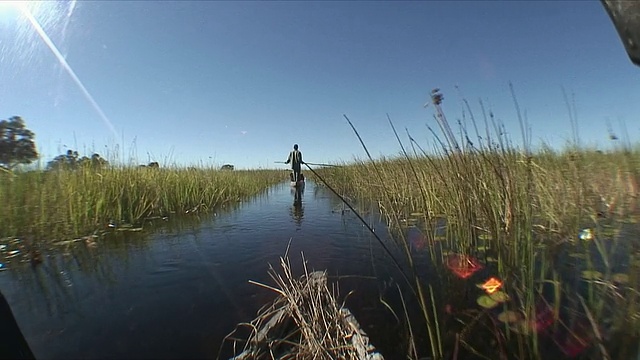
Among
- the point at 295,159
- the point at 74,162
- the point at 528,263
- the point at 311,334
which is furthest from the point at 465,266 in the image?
the point at 295,159

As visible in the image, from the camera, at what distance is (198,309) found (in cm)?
222

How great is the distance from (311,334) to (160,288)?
2.02 m

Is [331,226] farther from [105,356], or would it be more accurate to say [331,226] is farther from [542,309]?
[105,356]

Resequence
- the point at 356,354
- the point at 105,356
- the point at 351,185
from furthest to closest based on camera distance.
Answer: the point at 351,185 → the point at 105,356 → the point at 356,354

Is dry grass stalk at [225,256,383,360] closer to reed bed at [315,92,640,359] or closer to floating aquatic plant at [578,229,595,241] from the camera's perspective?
reed bed at [315,92,640,359]

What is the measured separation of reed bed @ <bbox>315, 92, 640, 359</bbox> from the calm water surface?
678 mm

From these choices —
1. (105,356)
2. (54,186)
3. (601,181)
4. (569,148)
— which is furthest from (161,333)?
(601,181)

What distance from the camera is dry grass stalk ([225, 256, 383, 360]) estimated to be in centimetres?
141

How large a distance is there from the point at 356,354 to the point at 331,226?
12.8ft

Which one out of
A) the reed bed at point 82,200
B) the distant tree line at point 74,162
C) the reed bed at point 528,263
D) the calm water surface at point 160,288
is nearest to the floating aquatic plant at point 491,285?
the reed bed at point 528,263

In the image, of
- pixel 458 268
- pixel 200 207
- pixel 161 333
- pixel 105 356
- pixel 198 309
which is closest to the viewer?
pixel 105 356

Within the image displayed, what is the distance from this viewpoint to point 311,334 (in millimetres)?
1435

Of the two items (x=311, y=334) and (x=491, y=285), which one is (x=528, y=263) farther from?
(x=311, y=334)

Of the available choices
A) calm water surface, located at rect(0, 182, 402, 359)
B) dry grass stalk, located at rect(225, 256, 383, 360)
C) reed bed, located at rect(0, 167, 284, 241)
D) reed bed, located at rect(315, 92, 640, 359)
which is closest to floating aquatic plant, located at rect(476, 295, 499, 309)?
reed bed, located at rect(315, 92, 640, 359)
